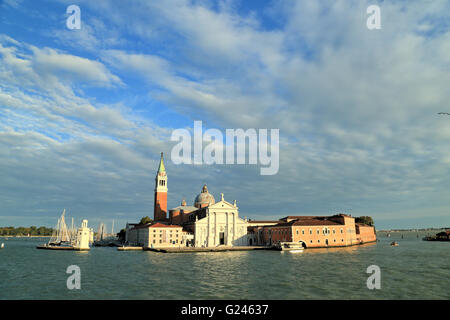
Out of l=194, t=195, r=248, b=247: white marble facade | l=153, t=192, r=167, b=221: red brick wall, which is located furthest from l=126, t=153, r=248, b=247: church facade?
l=153, t=192, r=167, b=221: red brick wall

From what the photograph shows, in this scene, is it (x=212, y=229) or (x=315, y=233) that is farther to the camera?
(x=212, y=229)

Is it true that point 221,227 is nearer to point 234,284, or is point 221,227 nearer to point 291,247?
point 291,247

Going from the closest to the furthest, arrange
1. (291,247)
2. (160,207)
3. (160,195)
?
(291,247), (160,207), (160,195)

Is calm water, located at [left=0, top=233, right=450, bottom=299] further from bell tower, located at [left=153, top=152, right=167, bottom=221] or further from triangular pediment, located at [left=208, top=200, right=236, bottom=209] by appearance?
bell tower, located at [left=153, top=152, right=167, bottom=221]

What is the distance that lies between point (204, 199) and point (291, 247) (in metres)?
37.3

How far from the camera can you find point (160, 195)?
3824 inches

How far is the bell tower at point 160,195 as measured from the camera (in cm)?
9575

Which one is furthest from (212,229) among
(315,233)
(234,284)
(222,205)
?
A: (234,284)

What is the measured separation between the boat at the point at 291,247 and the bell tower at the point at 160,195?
129 feet

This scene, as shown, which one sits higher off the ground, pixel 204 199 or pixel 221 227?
pixel 204 199

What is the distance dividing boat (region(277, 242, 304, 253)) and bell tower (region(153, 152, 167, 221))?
3938 centimetres
